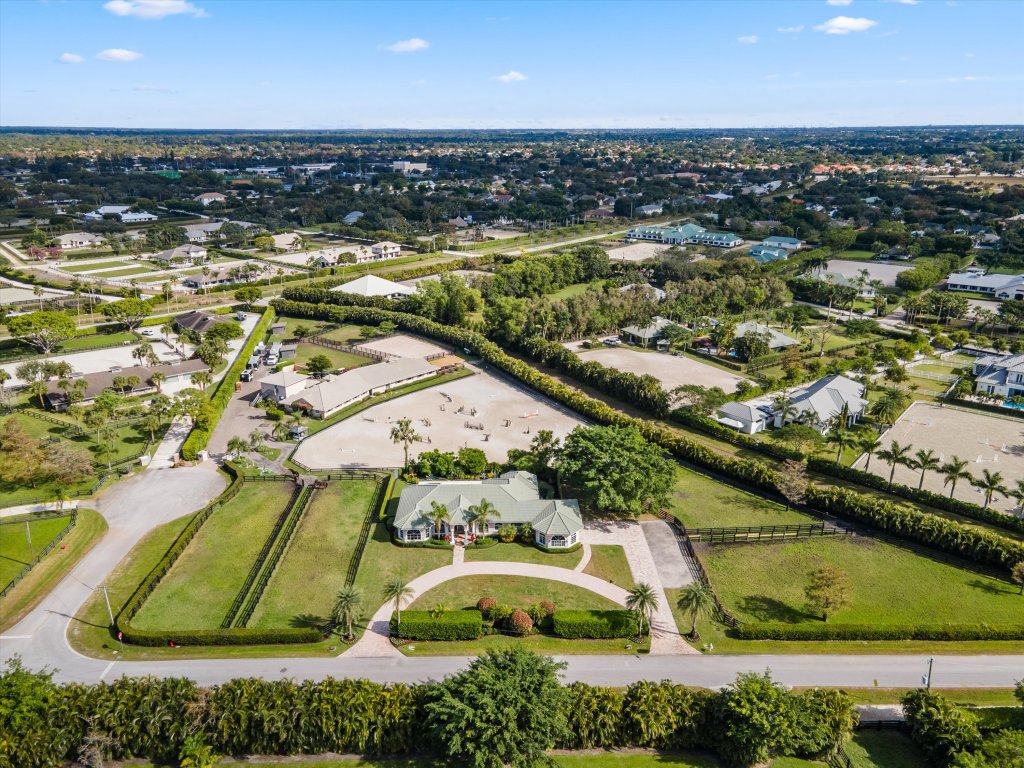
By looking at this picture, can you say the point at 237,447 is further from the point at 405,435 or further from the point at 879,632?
the point at 879,632

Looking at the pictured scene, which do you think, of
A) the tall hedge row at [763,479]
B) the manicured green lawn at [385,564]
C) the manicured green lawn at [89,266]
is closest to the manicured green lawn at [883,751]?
the tall hedge row at [763,479]

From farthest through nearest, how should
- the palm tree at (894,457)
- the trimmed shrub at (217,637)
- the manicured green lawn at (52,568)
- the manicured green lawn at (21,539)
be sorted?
the palm tree at (894,457)
the manicured green lawn at (21,539)
the manicured green lawn at (52,568)
the trimmed shrub at (217,637)

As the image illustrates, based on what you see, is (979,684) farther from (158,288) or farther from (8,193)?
(8,193)

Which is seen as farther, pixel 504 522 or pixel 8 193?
pixel 8 193

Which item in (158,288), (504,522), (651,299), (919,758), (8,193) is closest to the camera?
(919,758)

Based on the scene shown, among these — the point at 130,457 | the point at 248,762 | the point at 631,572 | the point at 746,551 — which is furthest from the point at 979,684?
the point at 130,457

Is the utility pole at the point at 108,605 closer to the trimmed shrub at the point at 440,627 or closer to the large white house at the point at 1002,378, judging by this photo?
the trimmed shrub at the point at 440,627

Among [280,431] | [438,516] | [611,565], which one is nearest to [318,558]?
[438,516]

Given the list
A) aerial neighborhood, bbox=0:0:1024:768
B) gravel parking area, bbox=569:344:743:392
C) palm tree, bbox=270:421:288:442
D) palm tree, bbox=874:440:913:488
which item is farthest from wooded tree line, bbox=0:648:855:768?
gravel parking area, bbox=569:344:743:392
